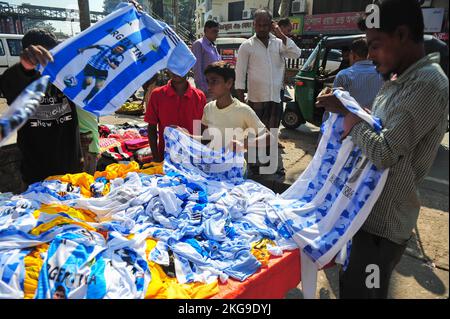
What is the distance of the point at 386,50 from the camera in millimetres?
1345

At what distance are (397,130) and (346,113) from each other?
0.34m

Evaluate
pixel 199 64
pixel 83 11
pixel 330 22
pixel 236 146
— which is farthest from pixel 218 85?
pixel 330 22

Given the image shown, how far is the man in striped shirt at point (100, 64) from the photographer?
89.2 inches

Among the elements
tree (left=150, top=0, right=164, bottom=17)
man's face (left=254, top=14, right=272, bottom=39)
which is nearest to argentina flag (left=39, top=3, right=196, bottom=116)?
man's face (left=254, top=14, right=272, bottom=39)

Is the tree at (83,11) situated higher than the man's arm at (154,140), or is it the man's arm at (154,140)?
the tree at (83,11)

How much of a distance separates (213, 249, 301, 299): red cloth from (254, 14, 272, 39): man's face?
134 inches

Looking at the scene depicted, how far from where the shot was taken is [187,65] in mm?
2584

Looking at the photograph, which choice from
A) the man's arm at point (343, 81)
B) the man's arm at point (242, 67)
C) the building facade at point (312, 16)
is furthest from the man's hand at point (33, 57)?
the building facade at point (312, 16)

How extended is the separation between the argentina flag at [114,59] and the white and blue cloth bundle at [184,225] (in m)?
0.71

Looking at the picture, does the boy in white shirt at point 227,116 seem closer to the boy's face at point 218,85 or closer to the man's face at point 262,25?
the boy's face at point 218,85

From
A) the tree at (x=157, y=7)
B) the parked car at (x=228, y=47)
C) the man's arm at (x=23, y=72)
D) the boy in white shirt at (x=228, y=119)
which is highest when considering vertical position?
the tree at (x=157, y=7)

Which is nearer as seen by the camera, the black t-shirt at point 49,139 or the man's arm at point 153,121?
the black t-shirt at point 49,139

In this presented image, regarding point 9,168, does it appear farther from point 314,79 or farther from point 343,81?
point 314,79
